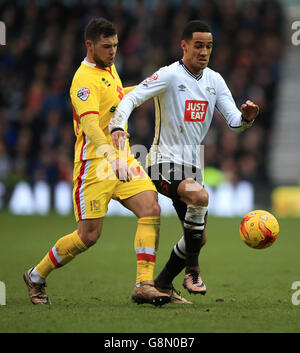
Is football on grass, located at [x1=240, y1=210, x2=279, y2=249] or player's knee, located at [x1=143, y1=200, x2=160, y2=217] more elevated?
player's knee, located at [x1=143, y1=200, x2=160, y2=217]

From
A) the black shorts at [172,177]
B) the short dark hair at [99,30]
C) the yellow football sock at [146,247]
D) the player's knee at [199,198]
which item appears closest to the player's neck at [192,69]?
the short dark hair at [99,30]

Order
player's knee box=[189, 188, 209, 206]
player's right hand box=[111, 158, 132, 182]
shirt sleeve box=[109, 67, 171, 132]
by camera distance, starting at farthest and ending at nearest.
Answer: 1. player's knee box=[189, 188, 209, 206]
2. shirt sleeve box=[109, 67, 171, 132]
3. player's right hand box=[111, 158, 132, 182]

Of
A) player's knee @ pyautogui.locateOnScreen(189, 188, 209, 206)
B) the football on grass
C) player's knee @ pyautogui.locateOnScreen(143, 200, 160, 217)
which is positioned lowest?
the football on grass

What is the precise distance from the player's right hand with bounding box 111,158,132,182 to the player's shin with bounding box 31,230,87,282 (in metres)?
0.78

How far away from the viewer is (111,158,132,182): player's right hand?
5.79m

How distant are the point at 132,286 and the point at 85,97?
2336mm

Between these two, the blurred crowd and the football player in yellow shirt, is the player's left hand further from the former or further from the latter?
the blurred crowd

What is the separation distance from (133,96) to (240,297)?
2.12 meters

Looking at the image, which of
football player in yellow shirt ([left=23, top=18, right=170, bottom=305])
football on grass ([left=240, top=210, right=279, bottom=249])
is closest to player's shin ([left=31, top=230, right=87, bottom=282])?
football player in yellow shirt ([left=23, top=18, right=170, bottom=305])

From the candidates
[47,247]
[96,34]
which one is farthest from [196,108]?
[47,247]

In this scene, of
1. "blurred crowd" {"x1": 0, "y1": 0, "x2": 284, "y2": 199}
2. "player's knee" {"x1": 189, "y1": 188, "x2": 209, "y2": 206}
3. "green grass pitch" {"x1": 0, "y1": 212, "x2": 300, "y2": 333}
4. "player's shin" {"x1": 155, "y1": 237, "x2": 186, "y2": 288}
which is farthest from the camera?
"blurred crowd" {"x1": 0, "y1": 0, "x2": 284, "y2": 199}

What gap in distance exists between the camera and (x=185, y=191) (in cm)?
618

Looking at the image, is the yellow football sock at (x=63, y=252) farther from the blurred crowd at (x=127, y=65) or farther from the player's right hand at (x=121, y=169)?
the blurred crowd at (x=127, y=65)

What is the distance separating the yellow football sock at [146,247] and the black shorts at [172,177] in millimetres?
287
